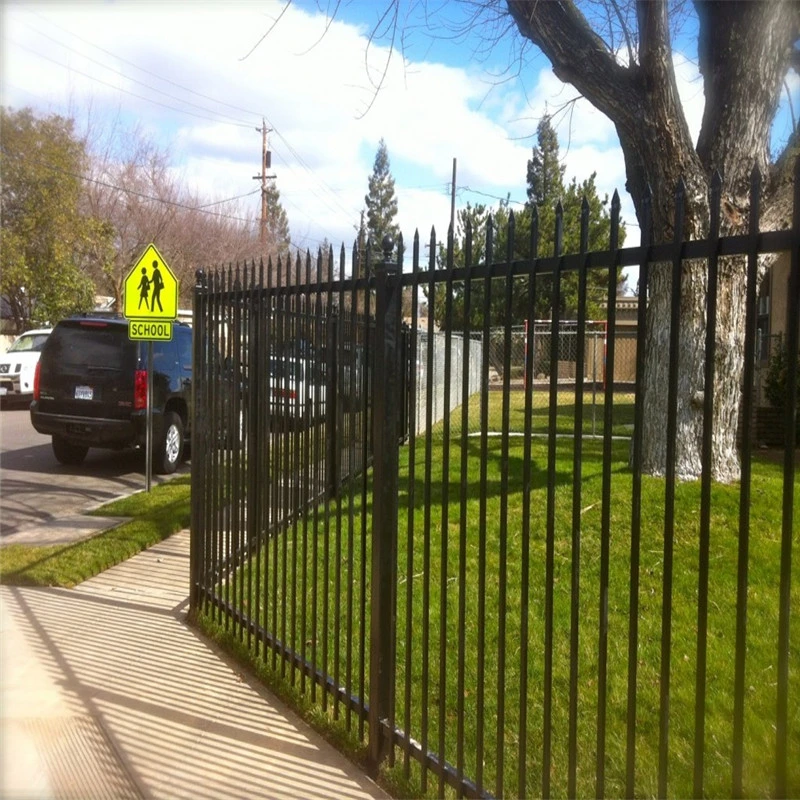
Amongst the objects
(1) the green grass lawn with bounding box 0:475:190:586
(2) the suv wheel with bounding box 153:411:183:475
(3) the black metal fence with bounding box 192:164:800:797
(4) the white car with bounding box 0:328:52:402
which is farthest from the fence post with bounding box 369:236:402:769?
(4) the white car with bounding box 0:328:52:402

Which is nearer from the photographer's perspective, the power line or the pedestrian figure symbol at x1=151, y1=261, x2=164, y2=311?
the pedestrian figure symbol at x1=151, y1=261, x2=164, y2=311

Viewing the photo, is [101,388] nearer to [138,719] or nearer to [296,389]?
[296,389]

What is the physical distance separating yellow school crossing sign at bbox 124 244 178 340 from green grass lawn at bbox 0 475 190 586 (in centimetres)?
184

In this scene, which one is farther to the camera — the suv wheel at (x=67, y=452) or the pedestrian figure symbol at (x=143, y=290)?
the suv wheel at (x=67, y=452)

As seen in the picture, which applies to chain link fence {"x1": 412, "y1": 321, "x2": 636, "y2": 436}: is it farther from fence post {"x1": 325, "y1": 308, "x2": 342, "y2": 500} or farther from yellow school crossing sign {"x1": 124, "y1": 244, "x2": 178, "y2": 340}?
fence post {"x1": 325, "y1": 308, "x2": 342, "y2": 500}

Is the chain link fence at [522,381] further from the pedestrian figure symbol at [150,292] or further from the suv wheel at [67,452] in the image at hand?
the suv wheel at [67,452]

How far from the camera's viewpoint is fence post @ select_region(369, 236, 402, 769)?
398 cm

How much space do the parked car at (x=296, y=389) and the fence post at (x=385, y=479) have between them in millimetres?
779

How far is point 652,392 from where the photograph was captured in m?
8.53

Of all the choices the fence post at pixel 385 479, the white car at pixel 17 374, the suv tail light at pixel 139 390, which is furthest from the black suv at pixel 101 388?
the white car at pixel 17 374

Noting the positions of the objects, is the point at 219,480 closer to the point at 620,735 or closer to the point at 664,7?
the point at 620,735

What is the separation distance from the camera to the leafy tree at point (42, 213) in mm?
27672

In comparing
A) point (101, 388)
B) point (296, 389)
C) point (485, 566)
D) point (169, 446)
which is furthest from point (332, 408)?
point (169, 446)

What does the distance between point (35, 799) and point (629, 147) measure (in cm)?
762
